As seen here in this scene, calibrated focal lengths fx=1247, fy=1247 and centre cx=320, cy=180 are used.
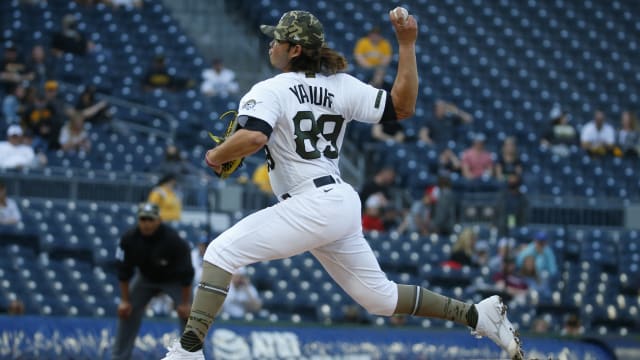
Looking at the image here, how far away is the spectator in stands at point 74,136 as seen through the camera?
1581 cm

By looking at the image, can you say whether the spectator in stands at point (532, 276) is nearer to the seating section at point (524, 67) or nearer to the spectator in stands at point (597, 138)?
the seating section at point (524, 67)

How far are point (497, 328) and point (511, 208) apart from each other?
7.70 m

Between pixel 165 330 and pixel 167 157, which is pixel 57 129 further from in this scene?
pixel 165 330

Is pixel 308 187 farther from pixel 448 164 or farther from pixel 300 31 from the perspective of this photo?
pixel 448 164

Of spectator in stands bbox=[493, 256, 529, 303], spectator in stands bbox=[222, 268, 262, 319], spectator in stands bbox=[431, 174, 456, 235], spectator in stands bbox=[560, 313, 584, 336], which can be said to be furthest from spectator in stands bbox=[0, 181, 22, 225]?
spectator in stands bbox=[560, 313, 584, 336]

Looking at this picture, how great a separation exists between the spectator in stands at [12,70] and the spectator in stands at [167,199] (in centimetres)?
405

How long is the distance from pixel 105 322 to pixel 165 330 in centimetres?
56

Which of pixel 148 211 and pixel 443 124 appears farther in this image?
pixel 443 124

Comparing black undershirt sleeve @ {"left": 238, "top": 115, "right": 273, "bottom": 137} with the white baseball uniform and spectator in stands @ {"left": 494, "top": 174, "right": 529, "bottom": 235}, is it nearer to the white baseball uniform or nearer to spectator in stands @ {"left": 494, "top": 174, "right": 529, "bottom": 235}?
the white baseball uniform

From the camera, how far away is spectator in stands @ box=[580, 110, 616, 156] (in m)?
18.5

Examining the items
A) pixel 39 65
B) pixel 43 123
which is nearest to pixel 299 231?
pixel 43 123

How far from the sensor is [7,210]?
1355 centimetres

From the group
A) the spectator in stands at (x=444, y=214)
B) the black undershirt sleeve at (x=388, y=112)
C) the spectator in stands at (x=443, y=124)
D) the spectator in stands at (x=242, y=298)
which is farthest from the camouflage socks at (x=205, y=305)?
the spectator in stands at (x=443, y=124)

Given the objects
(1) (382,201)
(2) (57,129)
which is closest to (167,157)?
(2) (57,129)
